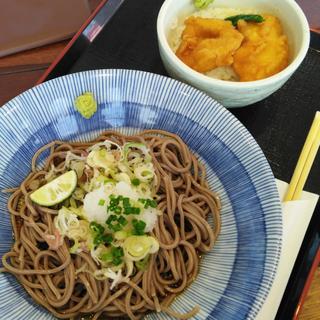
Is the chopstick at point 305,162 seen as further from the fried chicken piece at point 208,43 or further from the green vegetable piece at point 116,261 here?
the green vegetable piece at point 116,261

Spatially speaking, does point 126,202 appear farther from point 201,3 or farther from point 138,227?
point 201,3

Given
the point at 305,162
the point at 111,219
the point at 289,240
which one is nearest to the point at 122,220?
the point at 111,219

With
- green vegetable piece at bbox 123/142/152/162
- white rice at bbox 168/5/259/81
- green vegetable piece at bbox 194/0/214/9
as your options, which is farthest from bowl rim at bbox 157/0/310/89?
green vegetable piece at bbox 123/142/152/162

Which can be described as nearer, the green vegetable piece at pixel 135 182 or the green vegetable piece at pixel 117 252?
the green vegetable piece at pixel 117 252

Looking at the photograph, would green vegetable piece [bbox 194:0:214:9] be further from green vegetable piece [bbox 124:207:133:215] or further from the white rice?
green vegetable piece [bbox 124:207:133:215]

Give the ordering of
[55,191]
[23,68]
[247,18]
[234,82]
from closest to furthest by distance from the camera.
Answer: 1. [55,191]
2. [234,82]
3. [247,18]
4. [23,68]

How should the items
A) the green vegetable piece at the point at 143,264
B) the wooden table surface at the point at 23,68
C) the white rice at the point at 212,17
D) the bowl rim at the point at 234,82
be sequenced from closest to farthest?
the green vegetable piece at the point at 143,264, the bowl rim at the point at 234,82, the white rice at the point at 212,17, the wooden table surface at the point at 23,68

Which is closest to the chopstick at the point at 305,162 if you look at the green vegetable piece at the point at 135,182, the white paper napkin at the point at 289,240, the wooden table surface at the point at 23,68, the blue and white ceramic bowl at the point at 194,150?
the white paper napkin at the point at 289,240

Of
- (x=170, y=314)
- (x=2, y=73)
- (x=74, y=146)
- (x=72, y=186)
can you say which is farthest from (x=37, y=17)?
(x=170, y=314)
